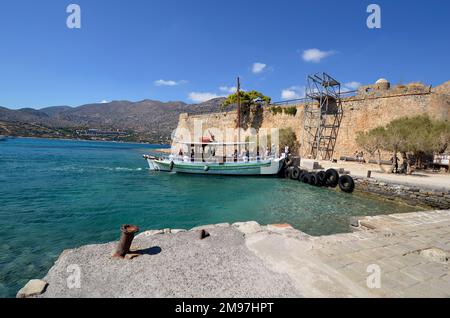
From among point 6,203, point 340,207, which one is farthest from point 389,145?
point 6,203

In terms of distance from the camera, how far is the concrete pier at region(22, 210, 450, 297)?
3.08m

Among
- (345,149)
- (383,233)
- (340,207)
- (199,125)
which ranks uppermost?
(199,125)

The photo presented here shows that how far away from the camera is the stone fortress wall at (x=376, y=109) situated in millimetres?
17562

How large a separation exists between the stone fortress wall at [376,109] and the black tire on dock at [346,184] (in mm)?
9296

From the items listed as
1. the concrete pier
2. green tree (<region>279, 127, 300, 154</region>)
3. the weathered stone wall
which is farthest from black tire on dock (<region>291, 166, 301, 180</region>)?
the concrete pier

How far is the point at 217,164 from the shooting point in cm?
1930

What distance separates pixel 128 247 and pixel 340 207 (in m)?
9.04

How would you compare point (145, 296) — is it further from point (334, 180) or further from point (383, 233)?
point (334, 180)

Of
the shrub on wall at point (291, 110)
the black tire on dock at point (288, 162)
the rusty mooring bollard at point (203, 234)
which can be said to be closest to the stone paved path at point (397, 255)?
the rusty mooring bollard at point (203, 234)

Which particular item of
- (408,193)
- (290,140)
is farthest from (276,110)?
(408,193)

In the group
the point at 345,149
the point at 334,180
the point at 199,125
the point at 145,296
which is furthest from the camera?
the point at 199,125

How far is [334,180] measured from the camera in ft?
47.7

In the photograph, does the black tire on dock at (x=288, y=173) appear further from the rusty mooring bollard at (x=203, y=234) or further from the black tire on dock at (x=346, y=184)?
the rusty mooring bollard at (x=203, y=234)

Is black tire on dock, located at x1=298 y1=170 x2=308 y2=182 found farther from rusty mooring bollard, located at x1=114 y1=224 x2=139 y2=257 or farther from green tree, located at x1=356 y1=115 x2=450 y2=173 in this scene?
rusty mooring bollard, located at x1=114 y1=224 x2=139 y2=257
